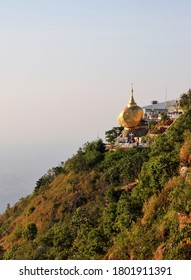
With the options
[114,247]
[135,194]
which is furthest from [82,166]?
[114,247]

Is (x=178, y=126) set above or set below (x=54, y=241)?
above

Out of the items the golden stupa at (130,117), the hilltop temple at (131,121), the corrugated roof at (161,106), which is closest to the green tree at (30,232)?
the hilltop temple at (131,121)

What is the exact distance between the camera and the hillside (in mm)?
12898

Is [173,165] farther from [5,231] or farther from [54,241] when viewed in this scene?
[5,231]

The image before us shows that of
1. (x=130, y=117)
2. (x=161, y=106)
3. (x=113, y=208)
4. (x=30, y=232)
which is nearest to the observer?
(x=113, y=208)

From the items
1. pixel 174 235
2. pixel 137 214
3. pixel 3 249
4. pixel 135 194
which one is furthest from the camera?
pixel 3 249

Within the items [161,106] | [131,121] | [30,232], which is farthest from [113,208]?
[161,106]

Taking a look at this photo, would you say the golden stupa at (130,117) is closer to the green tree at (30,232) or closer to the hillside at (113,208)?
the hillside at (113,208)

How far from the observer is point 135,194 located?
16.7 m

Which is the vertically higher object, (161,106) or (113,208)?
(161,106)

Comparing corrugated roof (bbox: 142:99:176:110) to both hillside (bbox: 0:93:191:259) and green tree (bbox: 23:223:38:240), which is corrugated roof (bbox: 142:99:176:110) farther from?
green tree (bbox: 23:223:38:240)

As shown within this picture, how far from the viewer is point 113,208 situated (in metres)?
17.2

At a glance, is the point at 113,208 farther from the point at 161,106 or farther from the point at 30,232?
the point at 161,106
